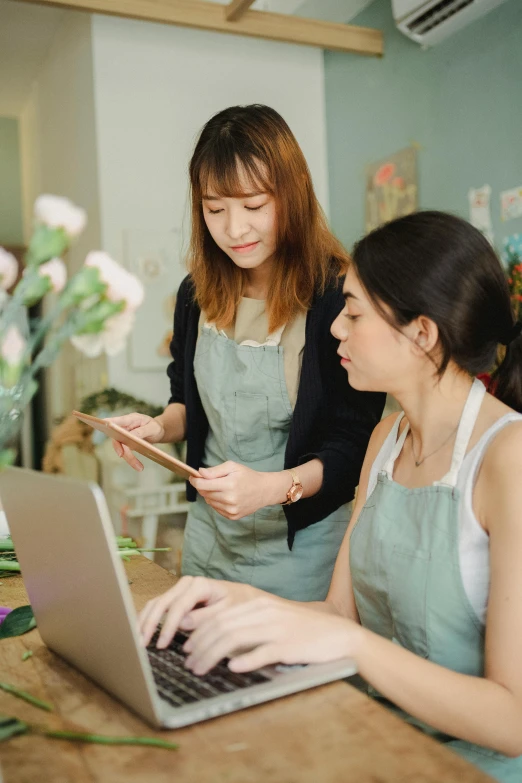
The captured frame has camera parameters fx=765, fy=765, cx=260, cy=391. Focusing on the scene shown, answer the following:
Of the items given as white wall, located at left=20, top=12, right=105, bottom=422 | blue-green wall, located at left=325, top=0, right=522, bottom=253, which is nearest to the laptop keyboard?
blue-green wall, located at left=325, top=0, right=522, bottom=253

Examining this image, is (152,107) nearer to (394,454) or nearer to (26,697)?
(394,454)

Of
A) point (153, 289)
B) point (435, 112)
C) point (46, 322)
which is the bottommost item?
point (46, 322)

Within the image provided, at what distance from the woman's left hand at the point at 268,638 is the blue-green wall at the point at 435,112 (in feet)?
7.02

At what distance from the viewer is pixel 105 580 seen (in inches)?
27.4

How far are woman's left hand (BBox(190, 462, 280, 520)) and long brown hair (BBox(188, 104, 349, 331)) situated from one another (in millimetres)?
398

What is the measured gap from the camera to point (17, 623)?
41.1 inches

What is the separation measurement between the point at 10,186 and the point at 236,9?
3.41 m

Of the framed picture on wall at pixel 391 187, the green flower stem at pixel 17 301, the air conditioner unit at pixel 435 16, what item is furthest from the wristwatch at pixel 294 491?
the air conditioner unit at pixel 435 16

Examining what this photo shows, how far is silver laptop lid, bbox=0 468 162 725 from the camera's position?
0.67m

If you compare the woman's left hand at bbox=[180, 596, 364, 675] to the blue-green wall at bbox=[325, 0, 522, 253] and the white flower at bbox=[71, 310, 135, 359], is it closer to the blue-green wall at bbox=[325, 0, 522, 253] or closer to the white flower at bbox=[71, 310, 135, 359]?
the white flower at bbox=[71, 310, 135, 359]

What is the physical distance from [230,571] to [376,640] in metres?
0.82

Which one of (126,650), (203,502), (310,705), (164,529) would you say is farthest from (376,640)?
(164,529)

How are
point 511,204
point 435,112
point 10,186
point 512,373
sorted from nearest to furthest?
1. point 512,373
2. point 511,204
3. point 435,112
4. point 10,186

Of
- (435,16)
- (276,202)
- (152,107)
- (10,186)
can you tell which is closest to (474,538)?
(276,202)
